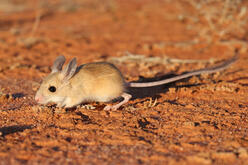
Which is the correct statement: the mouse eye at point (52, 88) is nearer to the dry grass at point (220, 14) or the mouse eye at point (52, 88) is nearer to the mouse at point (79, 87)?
the mouse at point (79, 87)

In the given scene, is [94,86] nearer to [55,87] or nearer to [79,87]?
[79,87]

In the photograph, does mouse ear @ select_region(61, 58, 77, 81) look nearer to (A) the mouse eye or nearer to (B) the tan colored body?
(B) the tan colored body

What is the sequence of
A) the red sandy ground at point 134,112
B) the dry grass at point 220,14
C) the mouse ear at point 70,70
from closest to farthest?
the red sandy ground at point 134,112 → the mouse ear at point 70,70 → the dry grass at point 220,14

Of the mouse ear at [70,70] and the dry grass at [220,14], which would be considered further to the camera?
the dry grass at [220,14]

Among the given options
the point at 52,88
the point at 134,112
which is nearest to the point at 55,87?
the point at 52,88

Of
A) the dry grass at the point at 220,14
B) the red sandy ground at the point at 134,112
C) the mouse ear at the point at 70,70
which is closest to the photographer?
the red sandy ground at the point at 134,112

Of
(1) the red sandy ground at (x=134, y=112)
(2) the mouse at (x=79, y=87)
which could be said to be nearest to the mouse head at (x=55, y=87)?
(2) the mouse at (x=79, y=87)

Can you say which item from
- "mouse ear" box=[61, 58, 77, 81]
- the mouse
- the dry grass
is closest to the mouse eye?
the mouse

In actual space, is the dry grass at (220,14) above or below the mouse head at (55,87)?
above

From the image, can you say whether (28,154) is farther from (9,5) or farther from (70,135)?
(9,5)
